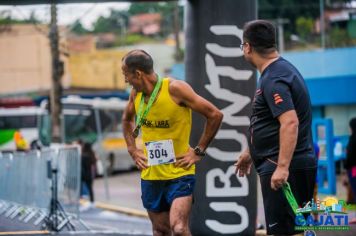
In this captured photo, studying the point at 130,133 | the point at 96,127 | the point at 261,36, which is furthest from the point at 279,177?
the point at 96,127

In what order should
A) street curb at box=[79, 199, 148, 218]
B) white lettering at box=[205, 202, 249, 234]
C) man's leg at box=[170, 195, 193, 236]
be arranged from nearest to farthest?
man's leg at box=[170, 195, 193, 236]
white lettering at box=[205, 202, 249, 234]
street curb at box=[79, 199, 148, 218]

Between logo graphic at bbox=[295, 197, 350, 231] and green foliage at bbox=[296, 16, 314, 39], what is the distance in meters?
43.7

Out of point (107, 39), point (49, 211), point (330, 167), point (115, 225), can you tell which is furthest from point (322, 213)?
point (107, 39)

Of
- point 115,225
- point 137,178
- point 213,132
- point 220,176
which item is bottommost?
point 137,178

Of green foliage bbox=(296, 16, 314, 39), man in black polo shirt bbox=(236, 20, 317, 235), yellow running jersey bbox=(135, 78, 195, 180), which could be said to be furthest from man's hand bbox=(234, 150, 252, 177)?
green foliage bbox=(296, 16, 314, 39)

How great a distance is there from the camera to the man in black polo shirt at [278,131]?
18.4ft

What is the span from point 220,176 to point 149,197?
324cm

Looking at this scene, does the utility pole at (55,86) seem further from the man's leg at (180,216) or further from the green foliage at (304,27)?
the green foliage at (304,27)

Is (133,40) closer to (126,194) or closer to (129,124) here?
(126,194)

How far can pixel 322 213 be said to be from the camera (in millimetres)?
5684

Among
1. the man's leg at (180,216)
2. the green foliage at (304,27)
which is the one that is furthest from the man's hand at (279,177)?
the green foliage at (304,27)

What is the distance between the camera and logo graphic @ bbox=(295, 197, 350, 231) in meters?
5.62

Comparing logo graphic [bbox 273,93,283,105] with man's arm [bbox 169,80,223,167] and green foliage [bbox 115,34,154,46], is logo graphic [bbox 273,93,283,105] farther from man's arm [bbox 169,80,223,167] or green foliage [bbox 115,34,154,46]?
green foliage [bbox 115,34,154,46]

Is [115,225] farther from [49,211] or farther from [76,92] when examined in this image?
[76,92]
